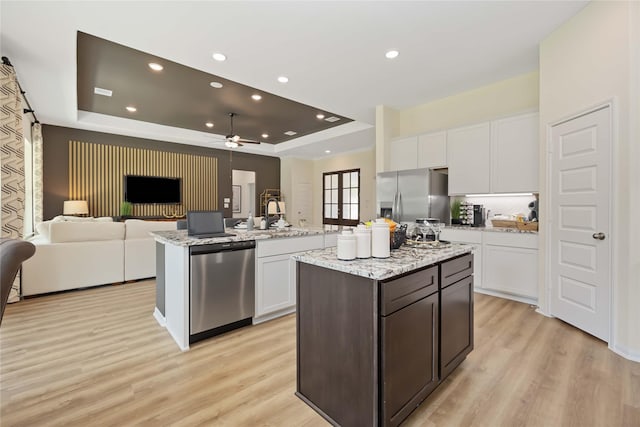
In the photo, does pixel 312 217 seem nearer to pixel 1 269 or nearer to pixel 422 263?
pixel 422 263

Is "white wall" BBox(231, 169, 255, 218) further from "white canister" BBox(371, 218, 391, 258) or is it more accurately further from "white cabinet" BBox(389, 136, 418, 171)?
"white canister" BBox(371, 218, 391, 258)

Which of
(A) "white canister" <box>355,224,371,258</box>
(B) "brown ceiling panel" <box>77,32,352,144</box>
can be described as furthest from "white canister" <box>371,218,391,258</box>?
(B) "brown ceiling panel" <box>77,32,352,144</box>

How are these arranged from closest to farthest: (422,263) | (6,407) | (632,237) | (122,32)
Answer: (422,263) < (6,407) < (632,237) < (122,32)

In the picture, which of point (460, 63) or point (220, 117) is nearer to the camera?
point (460, 63)

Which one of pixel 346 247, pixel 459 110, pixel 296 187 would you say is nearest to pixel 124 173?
pixel 296 187

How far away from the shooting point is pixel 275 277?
9.64 feet

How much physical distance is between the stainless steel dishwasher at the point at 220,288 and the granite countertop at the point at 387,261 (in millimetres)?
1133

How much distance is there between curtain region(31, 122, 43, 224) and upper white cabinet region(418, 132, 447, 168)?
7085 millimetres

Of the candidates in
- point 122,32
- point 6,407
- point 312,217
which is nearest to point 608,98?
point 122,32

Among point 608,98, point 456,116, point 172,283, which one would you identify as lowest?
point 172,283

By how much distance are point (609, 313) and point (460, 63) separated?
118 inches

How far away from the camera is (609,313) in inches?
92.5

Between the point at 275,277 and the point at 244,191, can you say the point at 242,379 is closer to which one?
the point at 275,277

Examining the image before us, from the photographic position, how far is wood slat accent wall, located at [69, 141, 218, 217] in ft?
19.7
